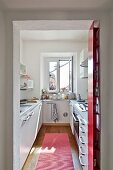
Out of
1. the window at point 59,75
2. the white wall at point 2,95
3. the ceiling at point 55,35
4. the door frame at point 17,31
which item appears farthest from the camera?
the window at point 59,75

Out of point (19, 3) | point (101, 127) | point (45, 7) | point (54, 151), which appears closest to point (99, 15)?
point (45, 7)

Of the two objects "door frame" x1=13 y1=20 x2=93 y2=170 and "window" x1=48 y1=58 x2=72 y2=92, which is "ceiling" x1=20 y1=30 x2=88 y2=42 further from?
"door frame" x1=13 y1=20 x2=93 y2=170

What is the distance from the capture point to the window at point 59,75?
7703 millimetres

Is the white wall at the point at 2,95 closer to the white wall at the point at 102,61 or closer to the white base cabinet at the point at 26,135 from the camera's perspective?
the white wall at the point at 102,61

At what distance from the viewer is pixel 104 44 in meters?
2.50

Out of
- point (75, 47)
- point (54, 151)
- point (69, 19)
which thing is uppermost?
point (75, 47)

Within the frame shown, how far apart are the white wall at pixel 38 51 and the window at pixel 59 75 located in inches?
30.4

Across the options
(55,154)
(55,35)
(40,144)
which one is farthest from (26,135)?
(55,35)

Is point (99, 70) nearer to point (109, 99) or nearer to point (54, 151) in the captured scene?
point (109, 99)

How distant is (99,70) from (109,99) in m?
0.33

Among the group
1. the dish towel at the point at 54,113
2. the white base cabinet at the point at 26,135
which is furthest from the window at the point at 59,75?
the white base cabinet at the point at 26,135

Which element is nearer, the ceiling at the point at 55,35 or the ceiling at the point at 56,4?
the ceiling at the point at 56,4

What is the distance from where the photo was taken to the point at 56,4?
2369 mm

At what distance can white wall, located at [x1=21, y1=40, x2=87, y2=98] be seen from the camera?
688cm
